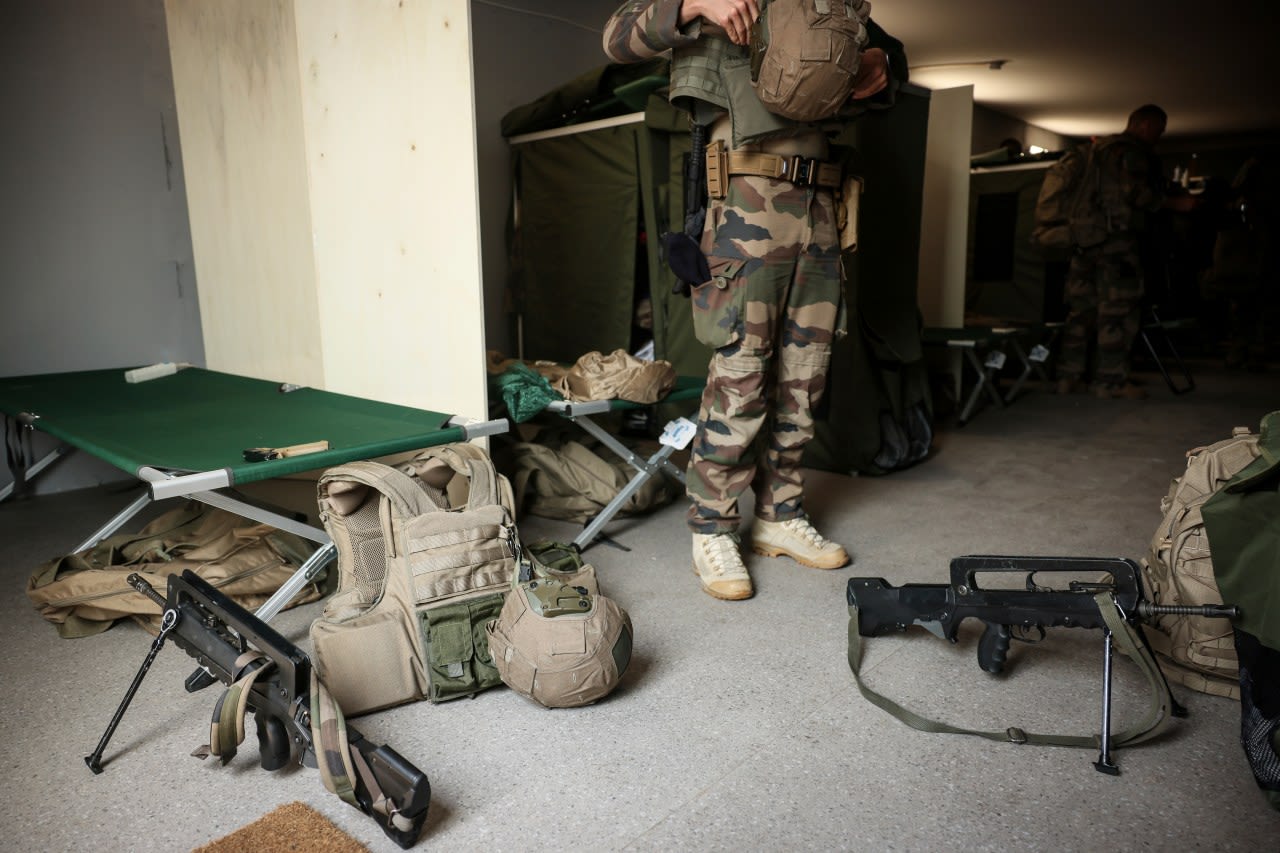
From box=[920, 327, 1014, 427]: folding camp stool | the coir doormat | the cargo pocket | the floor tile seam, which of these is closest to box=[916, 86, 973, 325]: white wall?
box=[920, 327, 1014, 427]: folding camp stool

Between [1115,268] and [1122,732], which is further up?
[1115,268]

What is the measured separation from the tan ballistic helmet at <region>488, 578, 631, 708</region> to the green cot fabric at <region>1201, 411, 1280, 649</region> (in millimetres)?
1185

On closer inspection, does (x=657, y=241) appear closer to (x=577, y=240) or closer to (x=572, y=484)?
(x=577, y=240)

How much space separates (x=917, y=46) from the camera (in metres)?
7.05

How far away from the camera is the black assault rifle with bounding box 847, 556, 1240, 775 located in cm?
156

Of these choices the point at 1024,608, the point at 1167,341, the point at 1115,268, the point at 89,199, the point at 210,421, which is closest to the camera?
the point at 1024,608

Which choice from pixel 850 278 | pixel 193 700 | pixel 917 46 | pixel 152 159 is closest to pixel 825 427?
pixel 850 278

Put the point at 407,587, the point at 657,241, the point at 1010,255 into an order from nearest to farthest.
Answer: the point at 407,587
the point at 657,241
the point at 1010,255

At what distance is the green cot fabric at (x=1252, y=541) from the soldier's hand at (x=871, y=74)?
4.49 feet

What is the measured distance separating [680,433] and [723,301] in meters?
0.51

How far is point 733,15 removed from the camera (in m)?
2.00

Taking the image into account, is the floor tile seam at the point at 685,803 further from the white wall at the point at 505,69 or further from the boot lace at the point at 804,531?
the white wall at the point at 505,69

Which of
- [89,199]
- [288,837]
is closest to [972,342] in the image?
[288,837]

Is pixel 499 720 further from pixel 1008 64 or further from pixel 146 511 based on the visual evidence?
pixel 1008 64
